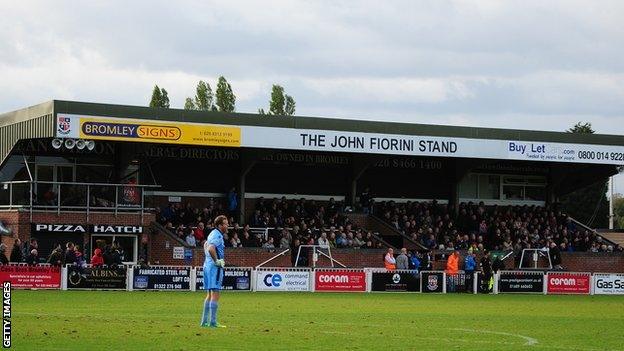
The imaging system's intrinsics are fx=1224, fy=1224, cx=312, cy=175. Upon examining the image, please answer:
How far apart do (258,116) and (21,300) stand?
2125 cm

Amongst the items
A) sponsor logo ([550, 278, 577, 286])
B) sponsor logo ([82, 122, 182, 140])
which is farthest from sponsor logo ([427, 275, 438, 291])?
sponsor logo ([82, 122, 182, 140])

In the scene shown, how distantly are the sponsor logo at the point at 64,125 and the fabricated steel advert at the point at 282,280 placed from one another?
1012 cm

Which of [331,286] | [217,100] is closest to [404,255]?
[331,286]

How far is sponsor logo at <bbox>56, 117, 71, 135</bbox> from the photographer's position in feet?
151

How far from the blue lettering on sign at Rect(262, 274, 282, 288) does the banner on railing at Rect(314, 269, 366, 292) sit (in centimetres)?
151

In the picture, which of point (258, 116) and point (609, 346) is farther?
point (258, 116)

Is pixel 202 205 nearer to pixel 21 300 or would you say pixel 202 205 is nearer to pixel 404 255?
pixel 404 255

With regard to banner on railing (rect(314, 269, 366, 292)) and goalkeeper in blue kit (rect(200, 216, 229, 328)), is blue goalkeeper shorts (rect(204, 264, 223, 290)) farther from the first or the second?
banner on railing (rect(314, 269, 366, 292))

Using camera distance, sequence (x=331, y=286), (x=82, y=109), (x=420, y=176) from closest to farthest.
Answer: (x=331, y=286)
(x=82, y=109)
(x=420, y=176)

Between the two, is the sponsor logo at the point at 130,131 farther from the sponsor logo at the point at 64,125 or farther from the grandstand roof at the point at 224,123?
the sponsor logo at the point at 64,125

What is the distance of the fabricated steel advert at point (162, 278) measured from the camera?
39469 mm

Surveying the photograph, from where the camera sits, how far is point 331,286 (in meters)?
43.0

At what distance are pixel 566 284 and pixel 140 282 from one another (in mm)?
16219

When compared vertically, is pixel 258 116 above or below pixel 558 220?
above
